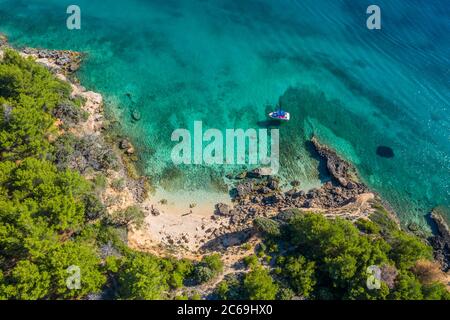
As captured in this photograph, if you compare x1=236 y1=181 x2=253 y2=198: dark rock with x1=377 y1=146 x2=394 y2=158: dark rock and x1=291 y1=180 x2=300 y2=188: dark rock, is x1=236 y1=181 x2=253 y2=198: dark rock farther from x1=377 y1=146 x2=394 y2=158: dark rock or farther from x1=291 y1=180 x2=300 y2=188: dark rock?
x1=377 y1=146 x2=394 y2=158: dark rock

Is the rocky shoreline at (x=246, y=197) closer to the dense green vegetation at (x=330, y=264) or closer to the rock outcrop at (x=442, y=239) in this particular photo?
the rock outcrop at (x=442, y=239)

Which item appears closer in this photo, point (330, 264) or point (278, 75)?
point (330, 264)

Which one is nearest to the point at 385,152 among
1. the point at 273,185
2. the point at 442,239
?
the point at 442,239

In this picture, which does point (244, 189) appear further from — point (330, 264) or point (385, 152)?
point (385, 152)

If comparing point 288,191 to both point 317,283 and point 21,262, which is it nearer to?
point 317,283
